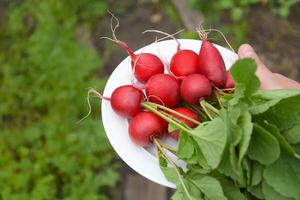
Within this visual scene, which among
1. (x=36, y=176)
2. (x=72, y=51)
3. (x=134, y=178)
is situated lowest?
(x=134, y=178)

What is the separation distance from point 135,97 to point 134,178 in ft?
2.48

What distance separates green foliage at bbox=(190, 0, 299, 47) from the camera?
231 cm

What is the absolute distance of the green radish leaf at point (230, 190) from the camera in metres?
1.18

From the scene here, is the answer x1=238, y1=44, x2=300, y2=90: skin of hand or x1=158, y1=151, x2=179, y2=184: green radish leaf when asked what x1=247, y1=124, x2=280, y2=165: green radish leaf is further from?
x1=238, y1=44, x2=300, y2=90: skin of hand

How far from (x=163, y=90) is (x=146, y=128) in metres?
0.12

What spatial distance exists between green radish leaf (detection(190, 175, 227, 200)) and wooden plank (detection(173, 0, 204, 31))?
122 cm

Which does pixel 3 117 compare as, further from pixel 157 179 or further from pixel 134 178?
pixel 157 179

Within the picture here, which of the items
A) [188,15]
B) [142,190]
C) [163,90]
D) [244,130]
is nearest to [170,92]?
[163,90]

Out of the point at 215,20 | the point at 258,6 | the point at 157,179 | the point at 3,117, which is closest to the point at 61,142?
the point at 3,117

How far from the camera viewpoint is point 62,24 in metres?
2.36

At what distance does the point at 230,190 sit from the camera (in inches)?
47.1

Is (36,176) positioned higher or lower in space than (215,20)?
lower

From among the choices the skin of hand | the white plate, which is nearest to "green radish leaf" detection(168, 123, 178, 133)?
the white plate

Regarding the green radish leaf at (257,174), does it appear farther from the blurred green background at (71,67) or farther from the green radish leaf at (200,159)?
the blurred green background at (71,67)
